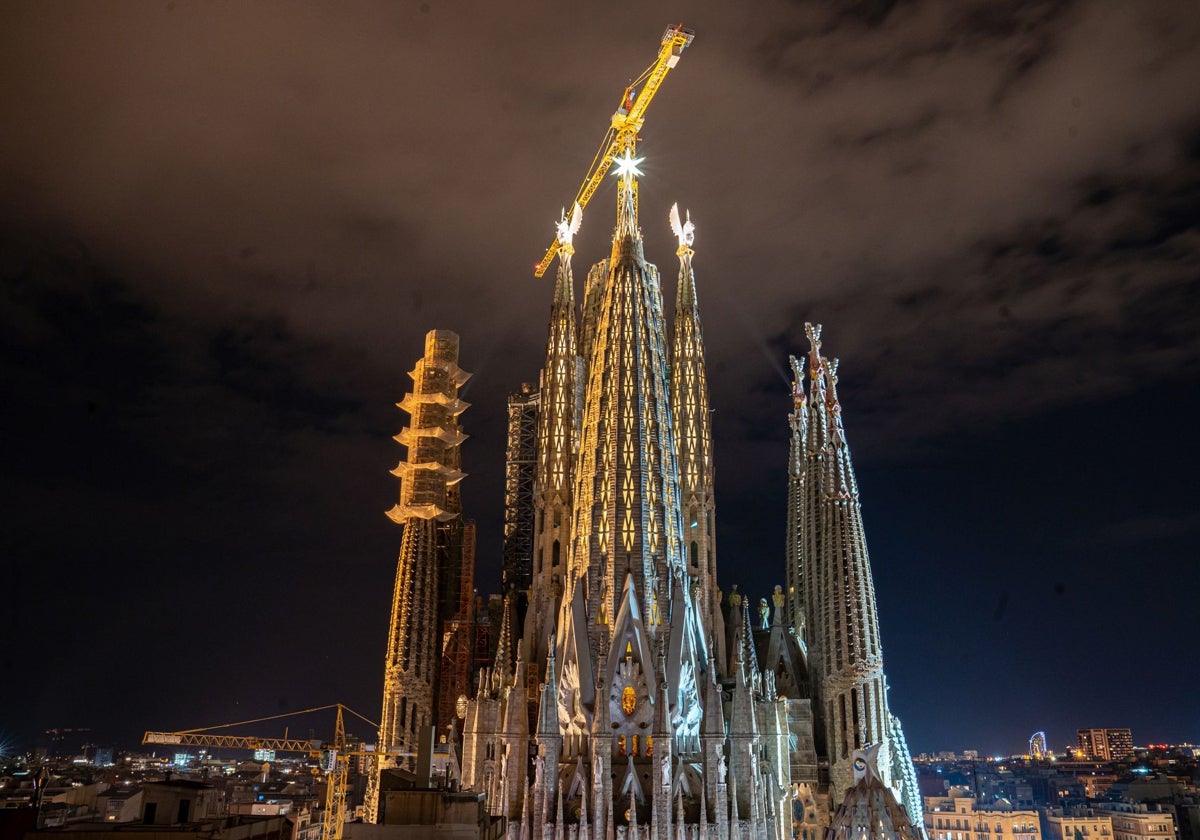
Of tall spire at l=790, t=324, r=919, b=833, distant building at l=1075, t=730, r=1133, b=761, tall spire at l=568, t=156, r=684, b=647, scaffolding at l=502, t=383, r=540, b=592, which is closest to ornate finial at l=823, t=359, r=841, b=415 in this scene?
tall spire at l=790, t=324, r=919, b=833

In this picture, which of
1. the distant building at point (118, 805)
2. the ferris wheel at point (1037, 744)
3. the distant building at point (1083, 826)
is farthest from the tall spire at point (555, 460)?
the ferris wheel at point (1037, 744)

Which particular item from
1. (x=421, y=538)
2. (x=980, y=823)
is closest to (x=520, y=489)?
(x=421, y=538)

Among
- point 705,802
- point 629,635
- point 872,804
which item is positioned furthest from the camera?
point 629,635

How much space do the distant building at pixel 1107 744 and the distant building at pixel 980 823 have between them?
11580 centimetres

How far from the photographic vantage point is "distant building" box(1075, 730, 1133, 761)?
190375 mm

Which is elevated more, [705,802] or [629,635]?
[629,635]

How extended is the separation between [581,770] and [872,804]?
1683cm

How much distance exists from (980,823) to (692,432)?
50509mm

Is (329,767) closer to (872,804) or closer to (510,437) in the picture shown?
(510,437)

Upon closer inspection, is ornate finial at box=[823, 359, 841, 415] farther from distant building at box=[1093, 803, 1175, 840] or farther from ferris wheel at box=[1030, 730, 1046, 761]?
ferris wheel at box=[1030, 730, 1046, 761]

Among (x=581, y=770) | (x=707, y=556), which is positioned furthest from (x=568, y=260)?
(x=581, y=770)

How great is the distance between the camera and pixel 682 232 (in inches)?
2793

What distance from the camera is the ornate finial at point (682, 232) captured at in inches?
2776

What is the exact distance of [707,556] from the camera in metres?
62.2
